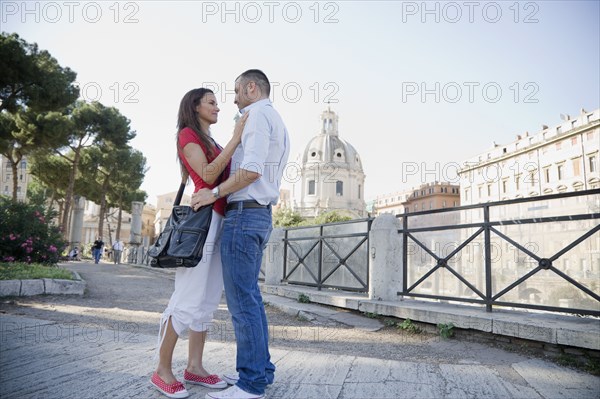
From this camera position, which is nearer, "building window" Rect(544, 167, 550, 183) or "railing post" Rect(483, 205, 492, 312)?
"railing post" Rect(483, 205, 492, 312)

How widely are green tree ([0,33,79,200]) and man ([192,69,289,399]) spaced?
64.5 ft

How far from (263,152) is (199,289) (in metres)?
0.89

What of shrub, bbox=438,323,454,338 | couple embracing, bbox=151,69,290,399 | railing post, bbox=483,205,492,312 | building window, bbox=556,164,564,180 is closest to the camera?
couple embracing, bbox=151,69,290,399

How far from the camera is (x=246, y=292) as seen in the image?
2.12m

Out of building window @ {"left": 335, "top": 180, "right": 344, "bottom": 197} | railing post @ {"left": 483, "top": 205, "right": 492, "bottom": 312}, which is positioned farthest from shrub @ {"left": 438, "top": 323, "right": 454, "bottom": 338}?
building window @ {"left": 335, "top": 180, "right": 344, "bottom": 197}

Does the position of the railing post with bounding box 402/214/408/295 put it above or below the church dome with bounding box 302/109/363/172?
below

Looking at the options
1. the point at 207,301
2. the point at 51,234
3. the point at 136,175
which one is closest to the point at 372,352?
the point at 207,301

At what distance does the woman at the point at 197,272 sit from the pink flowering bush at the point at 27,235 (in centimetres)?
802

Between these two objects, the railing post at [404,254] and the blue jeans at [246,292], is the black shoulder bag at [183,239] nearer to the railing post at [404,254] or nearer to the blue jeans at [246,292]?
the blue jeans at [246,292]

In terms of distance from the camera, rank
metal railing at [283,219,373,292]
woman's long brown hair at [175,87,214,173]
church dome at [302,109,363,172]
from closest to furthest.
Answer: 1. woman's long brown hair at [175,87,214,173]
2. metal railing at [283,219,373,292]
3. church dome at [302,109,363,172]

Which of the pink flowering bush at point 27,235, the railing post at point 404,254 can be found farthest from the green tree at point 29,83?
the railing post at point 404,254

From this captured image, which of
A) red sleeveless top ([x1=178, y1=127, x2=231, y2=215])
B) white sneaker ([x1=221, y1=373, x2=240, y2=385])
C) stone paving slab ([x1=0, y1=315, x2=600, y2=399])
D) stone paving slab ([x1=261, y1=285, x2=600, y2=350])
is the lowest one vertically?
stone paving slab ([x1=0, y1=315, x2=600, y2=399])

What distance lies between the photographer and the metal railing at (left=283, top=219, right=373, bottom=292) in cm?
608

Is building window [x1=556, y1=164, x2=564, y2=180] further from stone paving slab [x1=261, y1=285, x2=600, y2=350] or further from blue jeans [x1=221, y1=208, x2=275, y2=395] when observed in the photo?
blue jeans [x1=221, y1=208, x2=275, y2=395]
